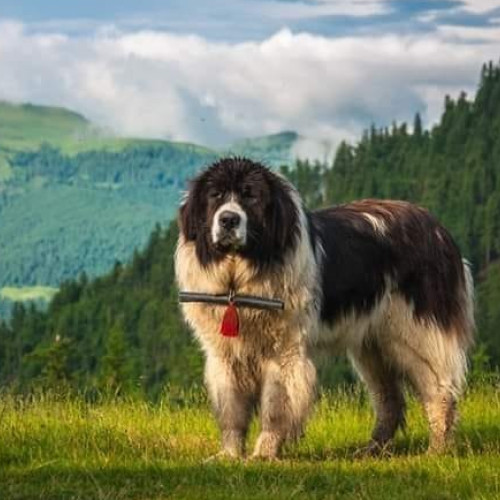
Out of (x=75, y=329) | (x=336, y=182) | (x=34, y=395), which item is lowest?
(x=75, y=329)

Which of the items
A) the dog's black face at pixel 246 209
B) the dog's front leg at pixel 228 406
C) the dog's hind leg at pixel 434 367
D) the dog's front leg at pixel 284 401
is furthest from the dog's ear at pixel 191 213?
the dog's hind leg at pixel 434 367

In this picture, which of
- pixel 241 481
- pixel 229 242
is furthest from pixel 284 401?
pixel 241 481

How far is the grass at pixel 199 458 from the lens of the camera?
31.0 feet

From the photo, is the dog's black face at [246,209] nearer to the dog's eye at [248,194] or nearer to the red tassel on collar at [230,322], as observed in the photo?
the dog's eye at [248,194]

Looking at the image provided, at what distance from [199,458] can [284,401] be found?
0.75 metres

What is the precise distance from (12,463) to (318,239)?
2833 millimetres

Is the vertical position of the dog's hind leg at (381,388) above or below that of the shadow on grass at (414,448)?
above

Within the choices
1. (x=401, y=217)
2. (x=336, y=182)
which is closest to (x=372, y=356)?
(x=401, y=217)

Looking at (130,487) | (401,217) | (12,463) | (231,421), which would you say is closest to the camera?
(130,487)

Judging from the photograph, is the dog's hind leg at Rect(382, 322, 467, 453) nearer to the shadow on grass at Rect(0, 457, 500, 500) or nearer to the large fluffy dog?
the large fluffy dog

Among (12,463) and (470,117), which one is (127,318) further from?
(12,463)

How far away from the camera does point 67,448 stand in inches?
445

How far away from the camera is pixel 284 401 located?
11.3 meters

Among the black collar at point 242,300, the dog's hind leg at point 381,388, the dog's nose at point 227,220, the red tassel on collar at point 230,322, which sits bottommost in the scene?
the dog's hind leg at point 381,388
